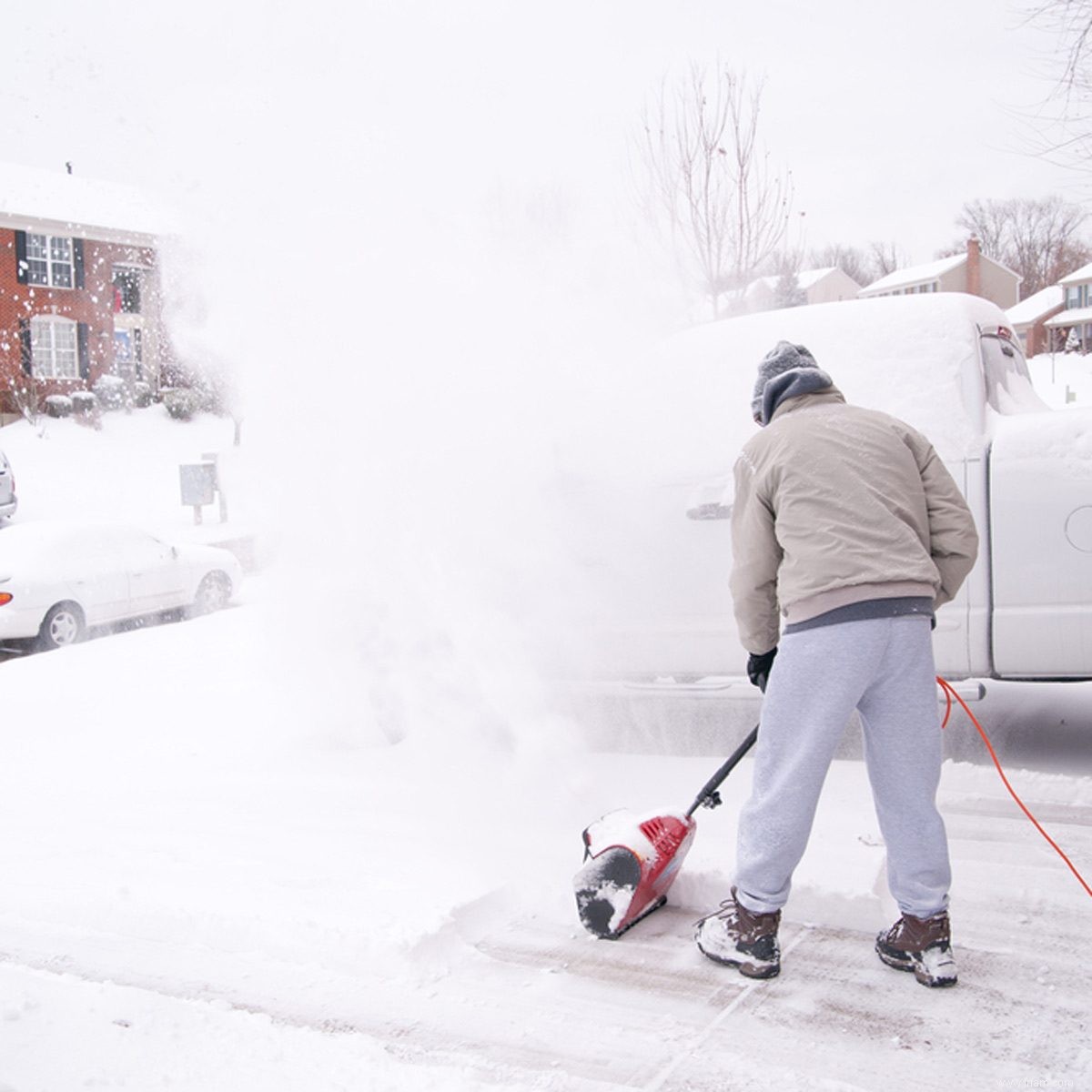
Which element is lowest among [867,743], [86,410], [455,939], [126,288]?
[455,939]

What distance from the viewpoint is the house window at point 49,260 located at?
3050 centimetres

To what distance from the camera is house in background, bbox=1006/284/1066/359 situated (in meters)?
50.8

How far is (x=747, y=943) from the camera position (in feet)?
9.91

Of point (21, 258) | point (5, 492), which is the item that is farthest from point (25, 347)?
point (5, 492)

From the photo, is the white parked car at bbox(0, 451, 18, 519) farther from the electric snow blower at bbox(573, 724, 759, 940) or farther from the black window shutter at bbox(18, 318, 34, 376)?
the electric snow blower at bbox(573, 724, 759, 940)

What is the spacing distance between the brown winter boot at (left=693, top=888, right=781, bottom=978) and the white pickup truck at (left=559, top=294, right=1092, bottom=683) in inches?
75.0

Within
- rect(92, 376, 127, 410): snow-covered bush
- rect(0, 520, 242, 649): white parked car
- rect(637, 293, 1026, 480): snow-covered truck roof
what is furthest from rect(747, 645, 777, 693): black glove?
rect(92, 376, 127, 410): snow-covered bush

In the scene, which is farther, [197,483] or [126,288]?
[126,288]

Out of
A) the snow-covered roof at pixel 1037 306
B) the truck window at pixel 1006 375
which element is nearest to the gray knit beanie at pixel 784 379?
the truck window at pixel 1006 375

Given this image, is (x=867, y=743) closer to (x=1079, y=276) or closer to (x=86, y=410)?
(x=86, y=410)

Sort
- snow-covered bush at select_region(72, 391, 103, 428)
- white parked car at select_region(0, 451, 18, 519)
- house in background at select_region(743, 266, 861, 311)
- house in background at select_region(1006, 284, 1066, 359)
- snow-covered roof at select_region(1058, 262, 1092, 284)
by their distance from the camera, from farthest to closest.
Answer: snow-covered roof at select_region(1058, 262, 1092, 284) < house in background at select_region(1006, 284, 1066, 359) < house in background at select_region(743, 266, 861, 311) < snow-covered bush at select_region(72, 391, 103, 428) < white parked car at select_region(0, 451, 18, 519)

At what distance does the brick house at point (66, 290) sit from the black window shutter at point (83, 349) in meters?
0.03

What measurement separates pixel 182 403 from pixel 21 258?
6.02 metres

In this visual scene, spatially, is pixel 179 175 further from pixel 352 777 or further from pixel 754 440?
pixel 754 440
